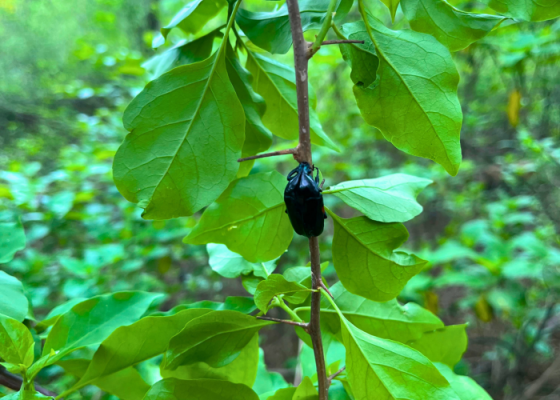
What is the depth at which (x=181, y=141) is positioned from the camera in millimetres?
416

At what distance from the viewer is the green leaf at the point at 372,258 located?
454mm

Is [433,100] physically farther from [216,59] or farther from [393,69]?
[216,59]

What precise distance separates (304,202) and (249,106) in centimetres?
17

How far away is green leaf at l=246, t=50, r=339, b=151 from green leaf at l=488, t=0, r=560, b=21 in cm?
27

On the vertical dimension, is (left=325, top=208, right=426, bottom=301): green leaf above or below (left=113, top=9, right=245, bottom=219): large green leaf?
below

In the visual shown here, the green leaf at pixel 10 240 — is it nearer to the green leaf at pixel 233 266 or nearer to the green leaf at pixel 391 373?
the green leaf at pixel 233 266

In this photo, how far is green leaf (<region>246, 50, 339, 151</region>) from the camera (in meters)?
0.56

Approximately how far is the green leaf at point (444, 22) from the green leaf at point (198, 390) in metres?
0.52

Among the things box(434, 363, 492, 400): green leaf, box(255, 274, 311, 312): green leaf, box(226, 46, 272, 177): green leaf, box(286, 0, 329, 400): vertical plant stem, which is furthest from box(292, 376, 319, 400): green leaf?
box(226, 46, 272, 177): green leaf

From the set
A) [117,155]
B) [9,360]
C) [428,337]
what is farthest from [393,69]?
[9,360]

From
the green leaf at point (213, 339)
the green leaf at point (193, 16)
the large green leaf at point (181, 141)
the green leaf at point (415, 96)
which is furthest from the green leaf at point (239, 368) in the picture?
the green leaf at point (193, 16)

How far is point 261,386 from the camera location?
71cm

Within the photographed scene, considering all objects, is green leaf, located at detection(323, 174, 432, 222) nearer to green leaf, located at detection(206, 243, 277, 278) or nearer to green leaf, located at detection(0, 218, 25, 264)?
green leaf, located at detection(206, 243, 277, 278)

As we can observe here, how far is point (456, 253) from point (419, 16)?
73.6 inches
